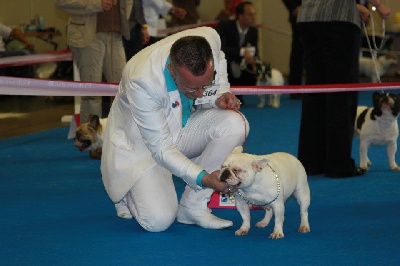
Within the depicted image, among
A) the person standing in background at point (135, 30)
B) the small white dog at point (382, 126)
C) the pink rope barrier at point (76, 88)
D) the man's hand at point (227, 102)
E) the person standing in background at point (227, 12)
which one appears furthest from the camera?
the person standing in background at point (227, 12)

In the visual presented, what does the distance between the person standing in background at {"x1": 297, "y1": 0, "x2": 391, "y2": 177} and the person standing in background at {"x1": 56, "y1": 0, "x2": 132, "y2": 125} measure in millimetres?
2260

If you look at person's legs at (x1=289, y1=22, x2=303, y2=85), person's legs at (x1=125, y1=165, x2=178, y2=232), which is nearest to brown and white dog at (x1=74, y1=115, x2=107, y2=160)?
person's legs at (x1=125, y1=165, x2=178, y2=232)

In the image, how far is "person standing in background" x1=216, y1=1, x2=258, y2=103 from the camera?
11.8 m

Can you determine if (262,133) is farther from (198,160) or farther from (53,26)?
(53,26)

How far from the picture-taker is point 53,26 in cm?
1409

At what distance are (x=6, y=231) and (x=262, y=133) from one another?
4.46m

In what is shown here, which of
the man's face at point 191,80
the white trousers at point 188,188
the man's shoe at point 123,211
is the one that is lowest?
the man's shoe at point 123,211

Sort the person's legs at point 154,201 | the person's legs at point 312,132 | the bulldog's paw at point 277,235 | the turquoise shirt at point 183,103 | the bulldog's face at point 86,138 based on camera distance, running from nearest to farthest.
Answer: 1. the turquoise shirt at point 183,103
2. the bulldog's paw at point 277,235
3. the person's legs at point 154,201
4. the person's legs at point 312,132
5. the bulldog's face at point 86,138

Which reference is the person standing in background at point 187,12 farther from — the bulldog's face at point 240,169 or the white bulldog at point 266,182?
the bulldog's face at point 240,169

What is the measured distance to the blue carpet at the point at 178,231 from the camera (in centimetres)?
385

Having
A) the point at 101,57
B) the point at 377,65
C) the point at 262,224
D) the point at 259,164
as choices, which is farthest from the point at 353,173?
the point at 377,65

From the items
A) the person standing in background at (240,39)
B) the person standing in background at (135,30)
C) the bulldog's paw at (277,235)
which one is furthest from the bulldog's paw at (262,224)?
the person standing in background at (240,39)

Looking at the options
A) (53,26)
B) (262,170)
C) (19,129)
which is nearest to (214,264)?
(262,170)

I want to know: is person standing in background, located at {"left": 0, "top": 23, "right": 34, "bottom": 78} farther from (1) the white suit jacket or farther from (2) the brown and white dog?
(1) the white suit jacket
